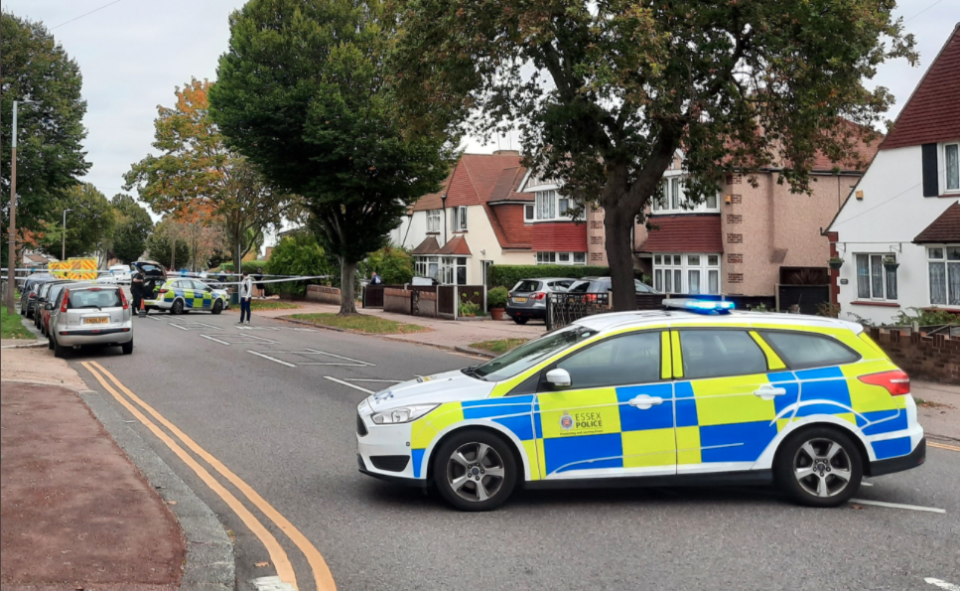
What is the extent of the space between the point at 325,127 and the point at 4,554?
24214 mm

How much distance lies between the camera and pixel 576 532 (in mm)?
6582

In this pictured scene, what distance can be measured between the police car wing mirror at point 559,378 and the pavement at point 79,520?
2.90 m

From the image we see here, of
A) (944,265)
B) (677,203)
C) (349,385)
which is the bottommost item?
(349,385)

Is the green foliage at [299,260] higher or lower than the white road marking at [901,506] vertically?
higher

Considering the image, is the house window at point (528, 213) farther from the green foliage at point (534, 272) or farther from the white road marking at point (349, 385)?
the white road marking at point (349, 385)

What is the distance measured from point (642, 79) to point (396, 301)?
895 inches

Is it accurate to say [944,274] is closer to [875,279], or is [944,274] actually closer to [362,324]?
[875,279]

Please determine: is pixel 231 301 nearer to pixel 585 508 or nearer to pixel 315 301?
pixel 315 301

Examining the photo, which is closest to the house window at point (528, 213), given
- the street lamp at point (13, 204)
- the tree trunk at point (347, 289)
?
the tree trunk at point (347, 289)

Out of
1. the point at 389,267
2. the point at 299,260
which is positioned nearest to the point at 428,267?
the point at 389,267

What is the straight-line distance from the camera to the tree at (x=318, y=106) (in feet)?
92.4

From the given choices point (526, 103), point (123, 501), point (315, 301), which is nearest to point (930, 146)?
point (526, 103)

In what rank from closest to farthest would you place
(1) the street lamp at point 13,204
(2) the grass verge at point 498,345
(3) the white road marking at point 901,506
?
(3) the white road marking at point 901,506
(2) the grass verge at point 498,345
(1) the street lamp at point 13,204

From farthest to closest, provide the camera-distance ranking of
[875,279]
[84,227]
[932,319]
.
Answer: [84,227] → [875,279] → [932,319]
